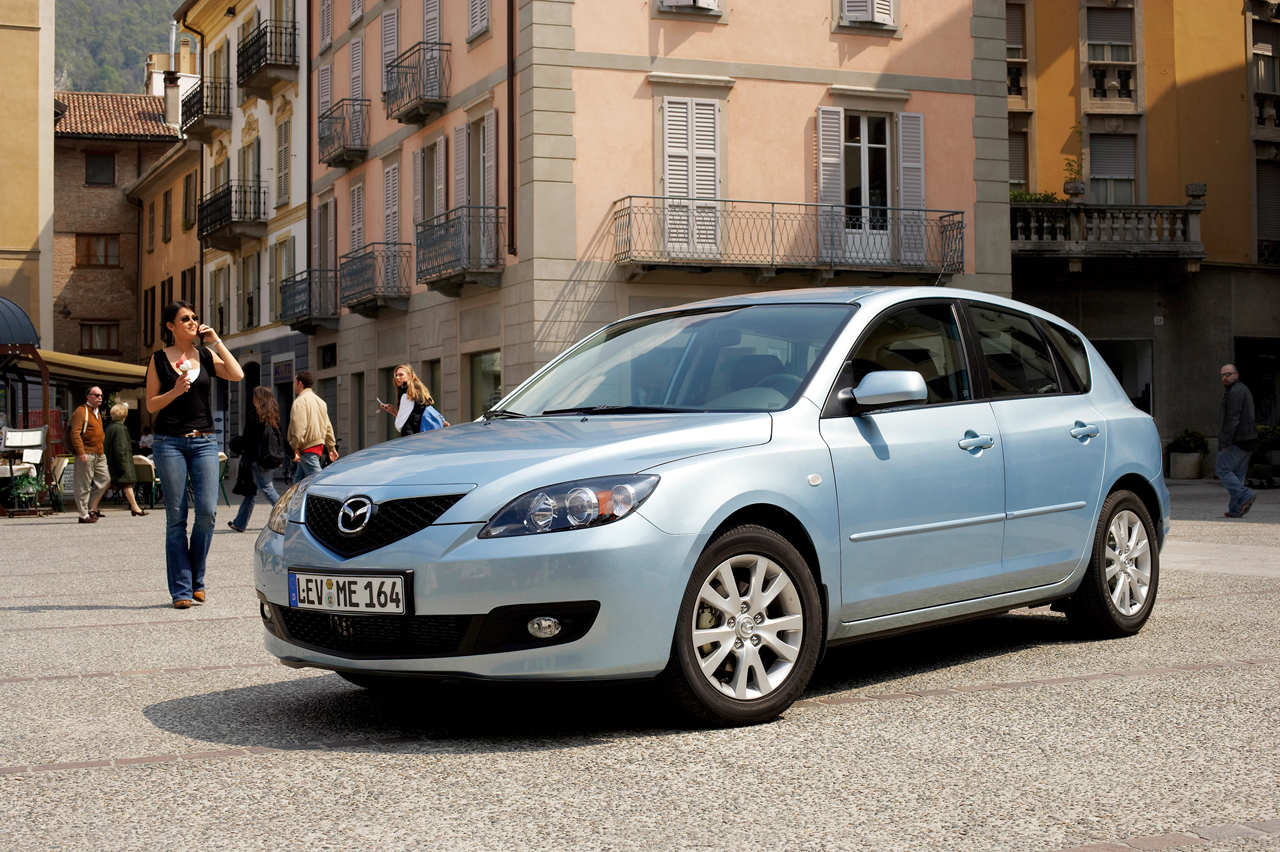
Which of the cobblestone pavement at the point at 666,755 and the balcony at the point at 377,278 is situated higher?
the balcony at the point at 377,278

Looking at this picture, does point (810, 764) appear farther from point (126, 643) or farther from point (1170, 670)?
point (126, 643)

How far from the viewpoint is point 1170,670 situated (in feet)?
19.4

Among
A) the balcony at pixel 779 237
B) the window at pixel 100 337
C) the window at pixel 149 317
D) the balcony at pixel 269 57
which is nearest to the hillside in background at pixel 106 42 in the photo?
the window at pixel 100 337

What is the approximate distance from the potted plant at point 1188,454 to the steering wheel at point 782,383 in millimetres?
24947

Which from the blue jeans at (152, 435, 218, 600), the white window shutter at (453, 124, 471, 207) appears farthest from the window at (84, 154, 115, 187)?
the blue jeans at (152, 435, 218, 600)

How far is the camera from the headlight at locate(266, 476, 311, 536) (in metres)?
5.15

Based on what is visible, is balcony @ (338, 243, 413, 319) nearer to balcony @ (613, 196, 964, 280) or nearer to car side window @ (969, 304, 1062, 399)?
balcony @ (613, 196, 964, 280)

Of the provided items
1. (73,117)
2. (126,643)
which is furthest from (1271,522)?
(73,117)

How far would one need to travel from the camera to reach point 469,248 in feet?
81.1

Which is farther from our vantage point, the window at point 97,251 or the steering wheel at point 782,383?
the window at point 97,251

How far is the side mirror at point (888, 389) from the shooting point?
529cm

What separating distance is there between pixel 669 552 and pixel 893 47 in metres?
22.9

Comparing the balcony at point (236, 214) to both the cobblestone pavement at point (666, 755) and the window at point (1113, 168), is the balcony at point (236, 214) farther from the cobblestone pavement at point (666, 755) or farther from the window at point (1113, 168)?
the cobblestone pavement at point (666, 755)

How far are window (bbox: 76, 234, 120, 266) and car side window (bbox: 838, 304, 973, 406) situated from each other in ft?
181
